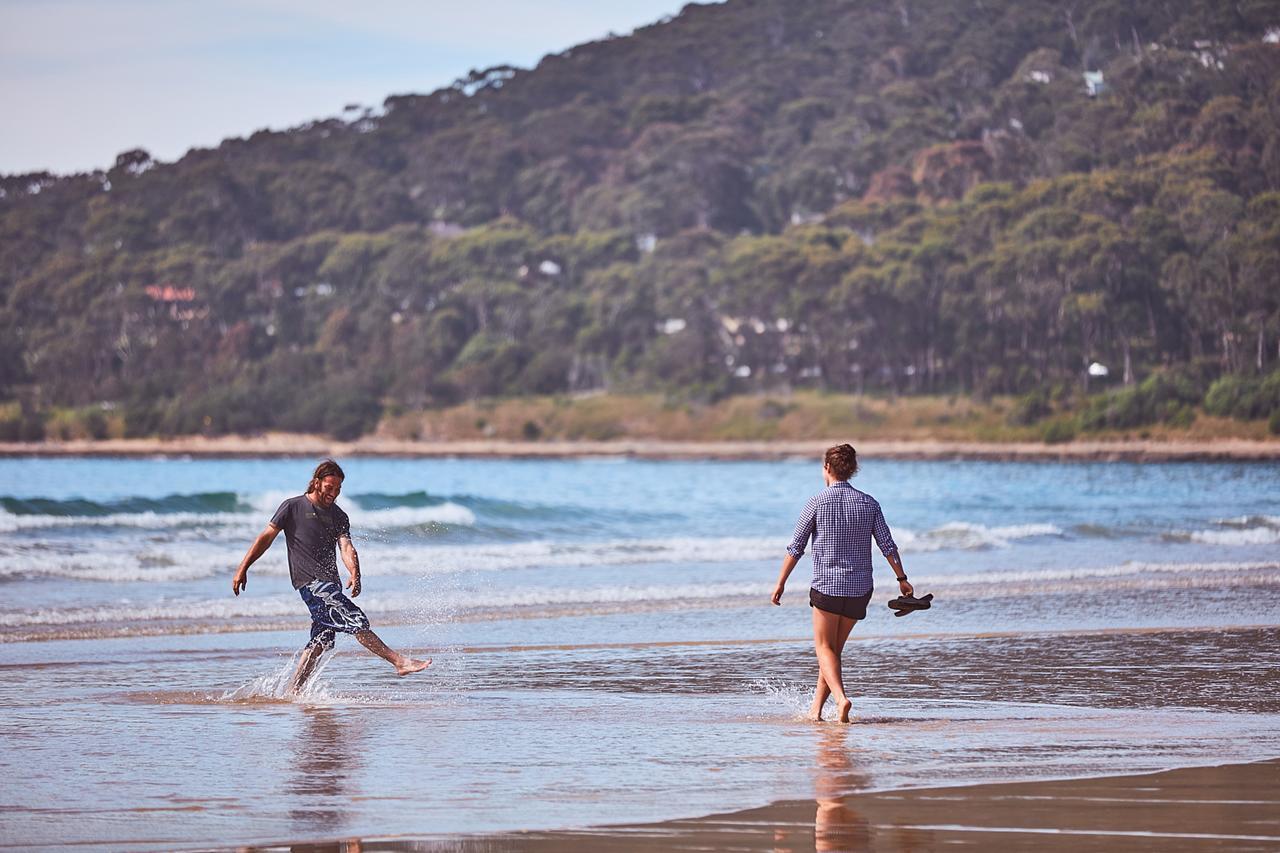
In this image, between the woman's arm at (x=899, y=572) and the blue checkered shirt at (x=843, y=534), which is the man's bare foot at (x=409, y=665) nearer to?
the blue checkered shirt at (x=843, y=534)

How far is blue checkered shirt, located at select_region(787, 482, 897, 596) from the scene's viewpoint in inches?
337

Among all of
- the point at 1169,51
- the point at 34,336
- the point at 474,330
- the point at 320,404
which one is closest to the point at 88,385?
the point at 34,336

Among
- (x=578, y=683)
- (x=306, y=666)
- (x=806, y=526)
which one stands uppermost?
(x=806, y=526)

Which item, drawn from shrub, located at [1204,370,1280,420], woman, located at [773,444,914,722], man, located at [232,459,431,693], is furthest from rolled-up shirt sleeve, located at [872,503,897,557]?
shrub, located at [1204,370,1280,420]

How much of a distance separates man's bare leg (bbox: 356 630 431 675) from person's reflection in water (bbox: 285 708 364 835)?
0.54 meters

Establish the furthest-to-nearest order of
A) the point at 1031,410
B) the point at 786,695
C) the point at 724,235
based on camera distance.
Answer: the point at 724,235 < the point at 1031,410 < the point at 786,695

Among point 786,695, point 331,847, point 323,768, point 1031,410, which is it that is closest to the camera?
point 331,847

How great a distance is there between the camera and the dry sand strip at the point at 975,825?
5.92m

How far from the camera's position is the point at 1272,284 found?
8550 centimetres

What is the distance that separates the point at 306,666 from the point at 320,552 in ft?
2.51

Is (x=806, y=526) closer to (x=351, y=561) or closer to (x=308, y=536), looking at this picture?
(x=351, y=561)

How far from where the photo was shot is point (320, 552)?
9562mm

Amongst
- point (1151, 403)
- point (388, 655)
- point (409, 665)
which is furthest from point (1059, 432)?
point (388, 655)

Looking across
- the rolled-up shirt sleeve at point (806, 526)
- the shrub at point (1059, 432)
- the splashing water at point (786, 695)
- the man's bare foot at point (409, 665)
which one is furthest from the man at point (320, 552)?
the shrub at point (1059, 432)
